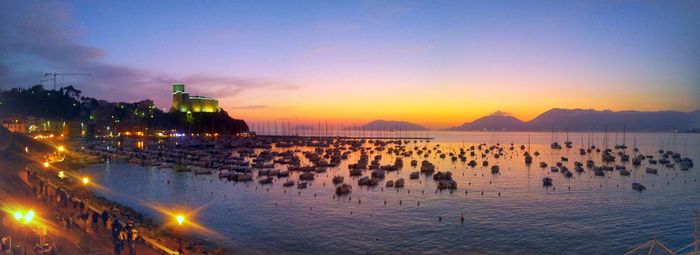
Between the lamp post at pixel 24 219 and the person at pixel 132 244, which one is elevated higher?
the lamp post at pixel 24 219

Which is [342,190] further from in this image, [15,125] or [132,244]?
[15,125]

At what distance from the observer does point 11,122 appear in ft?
334

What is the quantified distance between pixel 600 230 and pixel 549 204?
9.50m

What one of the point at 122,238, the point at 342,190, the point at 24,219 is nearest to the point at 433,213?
the point at 342,190

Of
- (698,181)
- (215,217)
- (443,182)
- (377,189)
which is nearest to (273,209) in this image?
(215,217)

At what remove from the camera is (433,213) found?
36.8 meters

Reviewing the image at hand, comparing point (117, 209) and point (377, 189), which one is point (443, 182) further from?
point (117, 209)

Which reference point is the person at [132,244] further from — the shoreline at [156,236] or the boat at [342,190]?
the boat at [342,190]

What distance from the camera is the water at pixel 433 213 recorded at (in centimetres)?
2828

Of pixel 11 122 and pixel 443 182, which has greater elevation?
pixel 11 122

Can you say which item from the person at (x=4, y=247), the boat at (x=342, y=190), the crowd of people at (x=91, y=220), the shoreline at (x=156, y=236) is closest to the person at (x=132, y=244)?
the crowd of people at (x=91, y=220)

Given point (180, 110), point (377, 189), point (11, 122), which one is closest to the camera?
point (377, 189)

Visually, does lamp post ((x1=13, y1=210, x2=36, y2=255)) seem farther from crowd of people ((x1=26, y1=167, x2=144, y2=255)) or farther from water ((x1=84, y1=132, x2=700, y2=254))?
water ((x1=84, y1=132, x2=700, y2=254))

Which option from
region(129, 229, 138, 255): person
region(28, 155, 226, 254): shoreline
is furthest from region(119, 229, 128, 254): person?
region(28, 155, 226, 254): shoreline
